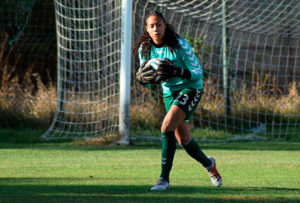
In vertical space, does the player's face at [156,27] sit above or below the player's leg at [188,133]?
above

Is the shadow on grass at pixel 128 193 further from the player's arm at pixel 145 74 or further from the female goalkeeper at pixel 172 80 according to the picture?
the player's arm at pixel 145 74

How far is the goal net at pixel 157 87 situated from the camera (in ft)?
38.8

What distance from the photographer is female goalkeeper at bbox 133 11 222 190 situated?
5602 millimetres

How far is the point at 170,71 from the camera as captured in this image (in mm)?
5535

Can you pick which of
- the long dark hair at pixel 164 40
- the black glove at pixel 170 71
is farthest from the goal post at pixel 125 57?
the black glove at pixel 170 71

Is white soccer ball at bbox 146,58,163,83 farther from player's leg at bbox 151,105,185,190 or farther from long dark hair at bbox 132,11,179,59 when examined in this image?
player's leg at bbox 151,105,185,190

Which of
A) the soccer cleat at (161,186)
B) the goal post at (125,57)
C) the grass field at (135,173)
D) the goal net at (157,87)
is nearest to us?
the grass field at (135,173)

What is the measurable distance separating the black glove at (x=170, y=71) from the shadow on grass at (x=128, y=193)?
3.59 feet

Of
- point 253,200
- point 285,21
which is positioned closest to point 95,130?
point 285,21

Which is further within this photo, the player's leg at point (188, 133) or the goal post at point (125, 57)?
the goal post at point (125, 57)

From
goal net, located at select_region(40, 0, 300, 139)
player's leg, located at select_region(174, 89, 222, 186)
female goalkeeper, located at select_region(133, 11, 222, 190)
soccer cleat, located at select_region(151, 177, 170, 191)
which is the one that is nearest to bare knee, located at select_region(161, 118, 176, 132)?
female goalkeeper, located at select_region(133, 11, 222, 190)

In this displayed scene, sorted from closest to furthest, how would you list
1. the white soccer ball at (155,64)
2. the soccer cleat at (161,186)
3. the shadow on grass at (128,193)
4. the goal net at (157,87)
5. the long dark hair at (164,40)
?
the shadow on grass at (128,193) < the soccer cleat at (161,186) < the white soccer ball at (155,64) < the long dark hair at (164,40) < the goal net at (157,87)

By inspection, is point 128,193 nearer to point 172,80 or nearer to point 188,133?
point 188,133

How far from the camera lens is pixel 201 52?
1361 centimetres
